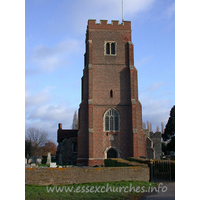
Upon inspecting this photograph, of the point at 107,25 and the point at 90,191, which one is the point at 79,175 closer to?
the point at 90,191

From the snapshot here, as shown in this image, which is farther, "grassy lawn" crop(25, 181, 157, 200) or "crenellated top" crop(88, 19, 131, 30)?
"crenellated top" crop(88, 19, 131, 30)

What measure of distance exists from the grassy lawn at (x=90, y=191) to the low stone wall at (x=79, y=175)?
471 millimetres

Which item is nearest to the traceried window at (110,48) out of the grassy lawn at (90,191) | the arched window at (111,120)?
the arched window at (111,120)

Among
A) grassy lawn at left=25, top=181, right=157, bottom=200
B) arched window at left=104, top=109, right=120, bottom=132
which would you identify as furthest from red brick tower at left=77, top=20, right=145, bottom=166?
grassy lawn at left=25, top=181, right=157, bottom=200

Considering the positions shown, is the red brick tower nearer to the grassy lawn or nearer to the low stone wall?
the low stone wall

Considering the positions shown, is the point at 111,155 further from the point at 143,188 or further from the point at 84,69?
the point at 143,188

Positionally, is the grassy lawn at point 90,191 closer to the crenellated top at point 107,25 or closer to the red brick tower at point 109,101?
the red brick tower at point 109,101

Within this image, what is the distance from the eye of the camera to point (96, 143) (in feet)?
115

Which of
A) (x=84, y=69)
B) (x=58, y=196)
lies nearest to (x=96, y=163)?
(x=84, y=69)

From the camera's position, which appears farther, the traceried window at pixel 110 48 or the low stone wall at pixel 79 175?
the traceried window at pixel 110 48

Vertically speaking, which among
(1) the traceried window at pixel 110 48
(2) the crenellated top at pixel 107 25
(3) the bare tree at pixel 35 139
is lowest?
(3) the bare tree at pixel 35 139

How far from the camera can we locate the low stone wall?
47.1ft

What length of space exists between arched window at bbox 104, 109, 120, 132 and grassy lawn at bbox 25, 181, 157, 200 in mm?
20966

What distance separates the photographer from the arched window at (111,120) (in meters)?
36.1
